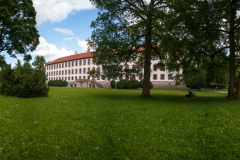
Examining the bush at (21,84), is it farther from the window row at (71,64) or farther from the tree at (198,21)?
the window row at (71,64)

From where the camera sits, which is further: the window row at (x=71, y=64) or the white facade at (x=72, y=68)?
the window row at (x=71, y=64)

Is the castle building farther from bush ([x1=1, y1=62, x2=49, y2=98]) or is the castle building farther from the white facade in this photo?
bush ([x1=1, y1=62, x2=49, y2=98])

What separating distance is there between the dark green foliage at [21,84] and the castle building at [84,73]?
37.0 metres

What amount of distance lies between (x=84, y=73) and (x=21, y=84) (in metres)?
62.5

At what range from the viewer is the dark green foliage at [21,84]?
18.5 metres

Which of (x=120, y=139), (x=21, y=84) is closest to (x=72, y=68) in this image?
(x=21, y=84)

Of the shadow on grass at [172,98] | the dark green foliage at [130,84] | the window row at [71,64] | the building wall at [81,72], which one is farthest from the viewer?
the window row at [71,64]

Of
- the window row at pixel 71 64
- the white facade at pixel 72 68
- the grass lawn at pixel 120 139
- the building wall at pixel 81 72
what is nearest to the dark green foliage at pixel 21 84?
the grass lawn at pixel 120 139

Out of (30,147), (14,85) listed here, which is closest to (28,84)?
(14,85)

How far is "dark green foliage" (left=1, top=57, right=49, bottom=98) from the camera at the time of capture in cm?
1853

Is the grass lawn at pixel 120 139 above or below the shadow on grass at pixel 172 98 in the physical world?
below

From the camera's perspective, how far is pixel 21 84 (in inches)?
734

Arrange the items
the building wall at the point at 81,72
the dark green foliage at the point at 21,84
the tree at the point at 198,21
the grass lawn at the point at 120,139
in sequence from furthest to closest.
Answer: the building wall at the point at 81,72
the dark green foliage at the point at 21,84
the tree at the point at 198,21
the grass lawn at the point at 120,139

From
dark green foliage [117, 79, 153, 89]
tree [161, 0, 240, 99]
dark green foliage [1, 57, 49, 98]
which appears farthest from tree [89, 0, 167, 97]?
dark green foliage [117, 79, 153, 89]
